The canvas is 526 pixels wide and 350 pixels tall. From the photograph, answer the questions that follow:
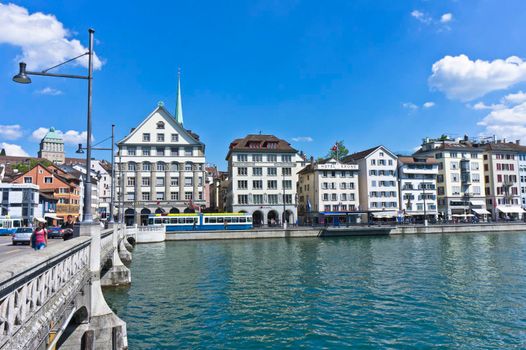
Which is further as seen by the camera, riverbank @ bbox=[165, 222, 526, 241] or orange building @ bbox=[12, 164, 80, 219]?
orange building @ bbox=[12, 164, 80, 219]

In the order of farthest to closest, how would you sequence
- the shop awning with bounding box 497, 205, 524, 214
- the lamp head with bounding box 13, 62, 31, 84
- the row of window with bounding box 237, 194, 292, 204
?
the shop awning with bounding box 497, 205, 524, 214
the row of window with bounding box 237, 194, 292, 204
the lamp head with bounding box 13, 62, 31, 84

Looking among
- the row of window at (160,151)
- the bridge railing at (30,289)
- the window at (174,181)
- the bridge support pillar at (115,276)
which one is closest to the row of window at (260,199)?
the window at (174,181)

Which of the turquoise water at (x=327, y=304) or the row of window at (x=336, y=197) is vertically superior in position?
the row of window at (x=336, y=197)

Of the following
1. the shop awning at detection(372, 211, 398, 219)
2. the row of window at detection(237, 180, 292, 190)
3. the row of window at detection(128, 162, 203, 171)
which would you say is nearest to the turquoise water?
the row of window at detection(128, 162, 203, 171)

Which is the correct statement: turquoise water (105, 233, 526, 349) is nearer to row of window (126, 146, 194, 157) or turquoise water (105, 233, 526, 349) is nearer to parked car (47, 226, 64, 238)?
parked car (47, 226, 64, 238)

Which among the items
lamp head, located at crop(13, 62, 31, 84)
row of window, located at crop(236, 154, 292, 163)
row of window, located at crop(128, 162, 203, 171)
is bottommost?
lamp head, located at crop(13, 62, 31, 84)

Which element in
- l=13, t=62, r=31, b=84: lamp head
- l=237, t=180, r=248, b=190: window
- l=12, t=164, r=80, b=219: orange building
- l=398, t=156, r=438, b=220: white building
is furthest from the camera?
l=398, t=156, r=438, b=220: white building

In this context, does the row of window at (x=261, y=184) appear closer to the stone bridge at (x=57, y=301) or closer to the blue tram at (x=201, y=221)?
the blue tram at (x=201, y=221)

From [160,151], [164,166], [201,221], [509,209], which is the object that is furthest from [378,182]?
[160,151]

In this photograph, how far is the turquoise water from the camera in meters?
15.6

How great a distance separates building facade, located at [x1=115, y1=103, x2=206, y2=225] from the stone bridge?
63031 millimetres

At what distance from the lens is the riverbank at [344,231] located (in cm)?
6438

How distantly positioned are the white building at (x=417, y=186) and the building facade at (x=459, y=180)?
182 inches

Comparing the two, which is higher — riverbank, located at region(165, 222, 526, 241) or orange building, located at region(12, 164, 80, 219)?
orange building, located at region(12, 164, 80, 219)
